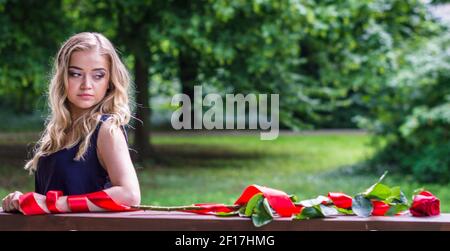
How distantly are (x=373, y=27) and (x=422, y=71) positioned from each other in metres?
2.40

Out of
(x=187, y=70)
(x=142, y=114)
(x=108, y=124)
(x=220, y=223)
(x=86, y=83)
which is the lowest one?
(x=142, y=114)

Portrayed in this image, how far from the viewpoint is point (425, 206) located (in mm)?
2033

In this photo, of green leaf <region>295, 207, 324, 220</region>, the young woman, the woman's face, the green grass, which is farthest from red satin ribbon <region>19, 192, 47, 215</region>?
the green grass

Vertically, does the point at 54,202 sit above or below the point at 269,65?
below

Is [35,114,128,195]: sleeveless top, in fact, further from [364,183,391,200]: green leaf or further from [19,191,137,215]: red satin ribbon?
[364,183,391,200]: green leaf

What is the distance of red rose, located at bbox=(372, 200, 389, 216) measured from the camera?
6.76 feet

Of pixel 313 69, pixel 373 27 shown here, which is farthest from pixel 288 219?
pixel 313 69

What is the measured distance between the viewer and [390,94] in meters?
13.6

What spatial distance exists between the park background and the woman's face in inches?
283

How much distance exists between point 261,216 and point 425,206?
1.46 ft

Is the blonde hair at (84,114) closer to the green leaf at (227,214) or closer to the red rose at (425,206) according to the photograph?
the green leaf at (227,214)

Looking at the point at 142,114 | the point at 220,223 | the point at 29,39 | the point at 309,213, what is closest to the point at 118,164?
the point at 220,223

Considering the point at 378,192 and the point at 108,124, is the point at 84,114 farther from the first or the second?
the point at 378,192
